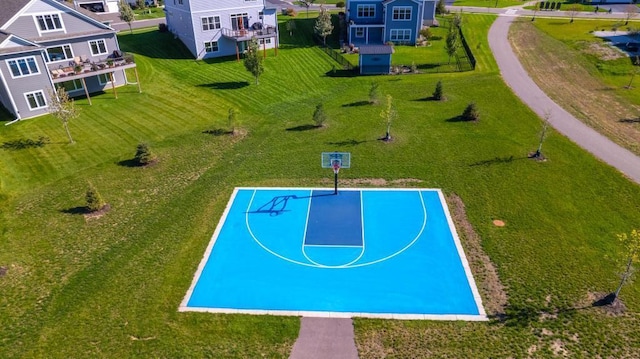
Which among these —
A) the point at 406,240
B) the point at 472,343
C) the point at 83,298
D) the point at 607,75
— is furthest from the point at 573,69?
the point at 83,298

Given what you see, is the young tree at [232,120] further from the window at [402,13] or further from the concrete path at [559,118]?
the window at [402,13]

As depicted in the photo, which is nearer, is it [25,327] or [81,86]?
[25,327]

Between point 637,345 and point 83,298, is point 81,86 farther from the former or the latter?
point 637,345

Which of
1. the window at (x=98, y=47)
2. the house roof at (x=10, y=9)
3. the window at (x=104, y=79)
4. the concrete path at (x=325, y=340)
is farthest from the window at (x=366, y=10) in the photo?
the concrete path at (x=325, y=340)

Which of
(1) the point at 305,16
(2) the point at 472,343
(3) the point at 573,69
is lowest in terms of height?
(2) the point at 472,343

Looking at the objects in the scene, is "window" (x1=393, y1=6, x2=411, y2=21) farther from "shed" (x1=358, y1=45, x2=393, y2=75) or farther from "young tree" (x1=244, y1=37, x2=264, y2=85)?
"young tree" (x1=244, y1=37, x2=264, y2=85)

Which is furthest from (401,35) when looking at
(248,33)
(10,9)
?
(10,9)

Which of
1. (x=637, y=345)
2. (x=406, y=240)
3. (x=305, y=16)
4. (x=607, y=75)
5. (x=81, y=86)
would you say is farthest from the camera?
(x=305, y=16)
